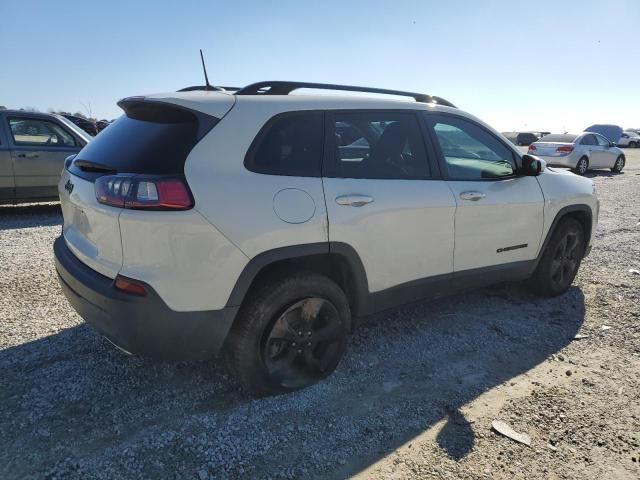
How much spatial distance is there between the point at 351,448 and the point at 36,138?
7.77 metres

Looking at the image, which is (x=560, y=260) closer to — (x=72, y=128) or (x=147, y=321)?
(x=147, y=321)

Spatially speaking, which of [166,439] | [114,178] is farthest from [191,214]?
[166,439]

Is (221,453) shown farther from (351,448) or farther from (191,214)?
(191,214)

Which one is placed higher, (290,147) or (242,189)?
(290,147)

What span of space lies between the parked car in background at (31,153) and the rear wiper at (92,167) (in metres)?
5.69

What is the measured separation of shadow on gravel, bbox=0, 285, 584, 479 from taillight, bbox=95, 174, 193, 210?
3.99ft

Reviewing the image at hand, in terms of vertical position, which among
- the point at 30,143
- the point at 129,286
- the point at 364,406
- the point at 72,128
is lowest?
the point at 364,406

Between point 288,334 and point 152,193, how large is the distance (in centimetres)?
113

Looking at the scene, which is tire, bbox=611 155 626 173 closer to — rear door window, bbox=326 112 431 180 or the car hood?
rear door window, bbox=326 112 431 180

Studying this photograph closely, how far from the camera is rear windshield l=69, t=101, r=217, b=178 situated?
7.87 feet

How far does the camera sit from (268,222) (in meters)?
2.52

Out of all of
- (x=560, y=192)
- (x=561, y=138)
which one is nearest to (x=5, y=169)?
(x=560, y=192)

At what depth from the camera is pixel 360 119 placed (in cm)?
313

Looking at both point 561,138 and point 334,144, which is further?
point 561,138
